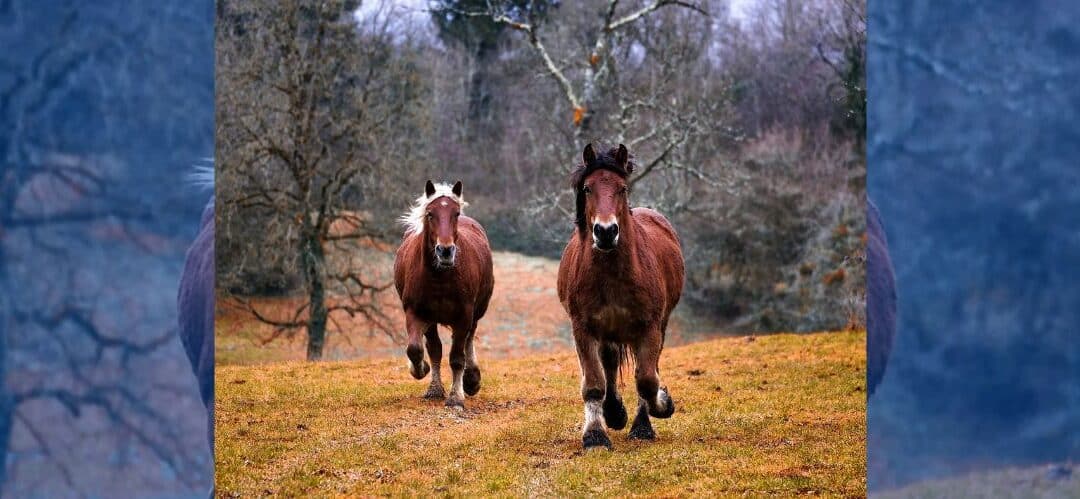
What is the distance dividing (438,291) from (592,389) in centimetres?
272

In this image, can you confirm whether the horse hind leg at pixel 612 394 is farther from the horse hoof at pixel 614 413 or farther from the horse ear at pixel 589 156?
the horse ear at pixel 589 156

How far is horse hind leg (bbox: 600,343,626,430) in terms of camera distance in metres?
7.35

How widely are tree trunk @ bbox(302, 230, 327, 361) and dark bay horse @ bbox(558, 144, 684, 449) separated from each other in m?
9.89

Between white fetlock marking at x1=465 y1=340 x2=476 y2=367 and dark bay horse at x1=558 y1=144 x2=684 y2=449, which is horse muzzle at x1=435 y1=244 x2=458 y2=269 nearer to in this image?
dark bay horse at x1=558 y1=144 x2=684 y2=449

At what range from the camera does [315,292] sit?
16719 millimetres

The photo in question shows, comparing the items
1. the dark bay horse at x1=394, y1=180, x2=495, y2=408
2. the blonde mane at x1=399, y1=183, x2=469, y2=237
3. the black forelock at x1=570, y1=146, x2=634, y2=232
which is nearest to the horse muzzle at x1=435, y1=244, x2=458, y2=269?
the dark bay horse at x1=394, y1=180, x2=495, y2=408

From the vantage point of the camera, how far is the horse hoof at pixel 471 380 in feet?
33.1

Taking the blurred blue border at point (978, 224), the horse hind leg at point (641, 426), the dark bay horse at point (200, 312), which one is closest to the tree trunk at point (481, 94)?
the horse hind leg at point (641, 426)

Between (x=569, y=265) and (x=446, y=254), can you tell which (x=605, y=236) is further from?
(x=446, y=254)

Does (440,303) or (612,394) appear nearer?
(612,394)

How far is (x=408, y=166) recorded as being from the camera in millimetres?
17141

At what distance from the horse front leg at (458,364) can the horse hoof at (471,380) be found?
32 centimetres

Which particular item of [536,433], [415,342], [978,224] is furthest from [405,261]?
[978,224]

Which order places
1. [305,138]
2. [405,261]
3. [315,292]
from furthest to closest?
[305,138] → [315,292] → [405,261]
